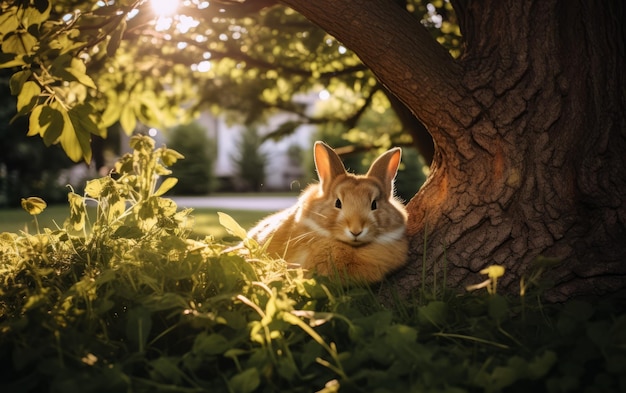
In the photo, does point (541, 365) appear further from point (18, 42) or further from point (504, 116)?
point (18, 42)

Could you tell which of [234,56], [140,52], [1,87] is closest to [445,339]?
[234,56]

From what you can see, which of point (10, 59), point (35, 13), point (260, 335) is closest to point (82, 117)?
point (10, 59)

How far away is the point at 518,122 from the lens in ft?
8.70

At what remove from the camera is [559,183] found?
262cm

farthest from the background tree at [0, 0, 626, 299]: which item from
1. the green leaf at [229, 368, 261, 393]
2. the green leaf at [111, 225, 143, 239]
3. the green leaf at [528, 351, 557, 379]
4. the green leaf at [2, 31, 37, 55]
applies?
the green leaf at [229, 368, 261, 393]

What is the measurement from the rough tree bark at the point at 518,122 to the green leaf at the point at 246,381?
1199 mm

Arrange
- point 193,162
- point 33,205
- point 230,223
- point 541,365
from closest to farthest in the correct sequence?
point 541,365 → point 230,223 → point 33,205 → point 193,162

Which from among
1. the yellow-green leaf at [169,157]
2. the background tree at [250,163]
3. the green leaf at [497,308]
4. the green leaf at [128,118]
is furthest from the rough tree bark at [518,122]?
the background tree at [250,163]

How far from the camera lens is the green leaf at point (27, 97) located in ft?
8.48

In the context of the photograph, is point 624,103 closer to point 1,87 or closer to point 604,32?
point 604,32

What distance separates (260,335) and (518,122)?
165cm

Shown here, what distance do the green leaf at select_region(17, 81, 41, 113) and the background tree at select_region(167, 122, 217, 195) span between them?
2021cm

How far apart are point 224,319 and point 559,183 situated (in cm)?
171

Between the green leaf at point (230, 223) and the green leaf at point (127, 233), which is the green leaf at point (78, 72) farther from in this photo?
the green leaf at point (230, 223)
